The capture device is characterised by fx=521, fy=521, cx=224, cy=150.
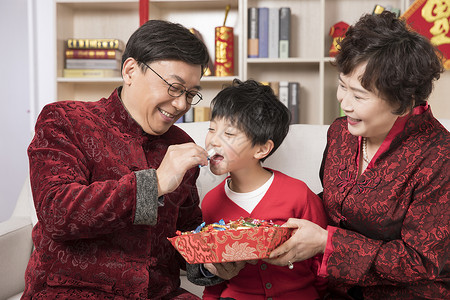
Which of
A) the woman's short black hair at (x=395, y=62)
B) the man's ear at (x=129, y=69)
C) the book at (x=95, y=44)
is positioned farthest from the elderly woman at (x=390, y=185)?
the book at (x=95, y=44)

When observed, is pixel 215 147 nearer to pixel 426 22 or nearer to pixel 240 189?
pixel 240 189

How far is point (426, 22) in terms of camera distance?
3.06m

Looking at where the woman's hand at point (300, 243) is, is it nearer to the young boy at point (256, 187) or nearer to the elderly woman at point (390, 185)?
the elderly woman at point (390, 185)

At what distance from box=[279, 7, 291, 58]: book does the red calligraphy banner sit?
0.70 metres

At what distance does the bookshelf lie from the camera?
3318 mm

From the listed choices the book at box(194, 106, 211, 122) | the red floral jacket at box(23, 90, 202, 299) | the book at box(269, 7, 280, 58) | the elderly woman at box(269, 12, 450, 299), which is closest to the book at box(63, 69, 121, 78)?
the book at box(194, 106, 211, 122)

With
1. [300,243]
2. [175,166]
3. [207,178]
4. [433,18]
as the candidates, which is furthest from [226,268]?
[433,18]

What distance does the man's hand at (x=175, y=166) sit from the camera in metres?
1.27

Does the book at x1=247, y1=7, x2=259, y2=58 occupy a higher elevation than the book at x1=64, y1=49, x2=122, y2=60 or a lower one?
higher

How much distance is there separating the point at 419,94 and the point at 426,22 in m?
1.88

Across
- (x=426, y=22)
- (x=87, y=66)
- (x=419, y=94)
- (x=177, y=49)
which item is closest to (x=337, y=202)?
(x=419, y=94)

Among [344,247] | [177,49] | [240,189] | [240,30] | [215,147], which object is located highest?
[240,30]

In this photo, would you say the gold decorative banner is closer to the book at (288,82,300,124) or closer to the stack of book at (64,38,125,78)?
the book at (288,82,300,124)

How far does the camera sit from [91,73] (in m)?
3.44
